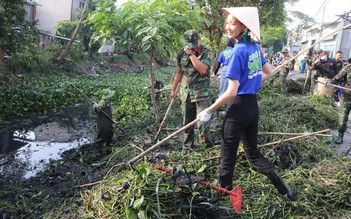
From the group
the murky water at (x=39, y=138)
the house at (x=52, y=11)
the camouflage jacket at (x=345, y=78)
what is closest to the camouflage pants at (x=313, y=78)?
the camouflage jacket at (x=345, y=78)

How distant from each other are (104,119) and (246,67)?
2.76 m

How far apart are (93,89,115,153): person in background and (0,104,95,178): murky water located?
2.64 ft

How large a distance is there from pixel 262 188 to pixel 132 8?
2.97m

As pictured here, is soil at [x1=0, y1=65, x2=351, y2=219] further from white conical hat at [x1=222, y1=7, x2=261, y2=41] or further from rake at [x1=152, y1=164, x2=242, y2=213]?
white conical hat at [x1=222, y1=7, x2=261, y2=41]

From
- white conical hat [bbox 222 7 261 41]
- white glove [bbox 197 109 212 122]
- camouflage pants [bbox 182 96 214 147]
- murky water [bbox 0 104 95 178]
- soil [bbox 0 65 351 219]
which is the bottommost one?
murky water [bbox 0 104 95 178]

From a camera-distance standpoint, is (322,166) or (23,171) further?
(23,171)

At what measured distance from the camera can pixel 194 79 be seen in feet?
15.0

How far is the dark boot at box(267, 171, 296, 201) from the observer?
10.3 feet

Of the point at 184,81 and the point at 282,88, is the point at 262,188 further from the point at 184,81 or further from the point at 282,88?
the point at 282,88

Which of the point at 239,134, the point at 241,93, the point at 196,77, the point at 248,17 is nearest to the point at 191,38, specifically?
the point at 196,77

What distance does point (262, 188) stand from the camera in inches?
135

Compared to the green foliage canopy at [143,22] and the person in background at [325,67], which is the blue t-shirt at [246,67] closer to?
the green foliage canopy at [143,22]

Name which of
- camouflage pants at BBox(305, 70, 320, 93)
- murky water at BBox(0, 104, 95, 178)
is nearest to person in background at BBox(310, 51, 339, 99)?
camouflage pants at BBox(305, 70, 320, 93)

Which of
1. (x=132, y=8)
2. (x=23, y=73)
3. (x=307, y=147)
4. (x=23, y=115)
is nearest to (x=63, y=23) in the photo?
(x=23, y=73)
